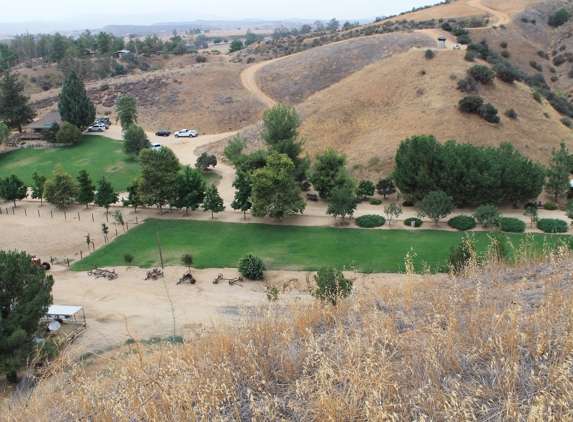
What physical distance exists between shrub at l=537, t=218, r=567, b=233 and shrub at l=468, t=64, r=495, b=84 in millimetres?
23551

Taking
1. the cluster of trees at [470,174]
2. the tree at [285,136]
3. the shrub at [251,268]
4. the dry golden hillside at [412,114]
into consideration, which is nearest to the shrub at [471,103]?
the dry golden hillside at [412,114]

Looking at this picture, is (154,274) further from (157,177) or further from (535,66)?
(535,66)

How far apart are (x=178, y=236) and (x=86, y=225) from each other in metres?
9.05

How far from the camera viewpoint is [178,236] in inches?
1458

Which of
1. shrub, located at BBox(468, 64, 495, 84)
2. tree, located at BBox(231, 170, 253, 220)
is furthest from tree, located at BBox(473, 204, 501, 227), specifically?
shrub, located at BBox(468, 64, 495, 84)

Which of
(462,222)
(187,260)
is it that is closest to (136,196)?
(187,260)

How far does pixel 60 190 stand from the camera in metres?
42.8

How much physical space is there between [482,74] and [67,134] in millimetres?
52497

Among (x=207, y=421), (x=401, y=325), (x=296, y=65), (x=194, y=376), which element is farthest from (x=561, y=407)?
(x=296, y=65)

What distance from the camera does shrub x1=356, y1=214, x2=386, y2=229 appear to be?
37.2 m

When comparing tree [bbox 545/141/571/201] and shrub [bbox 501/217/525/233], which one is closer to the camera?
shrub [bbox 501/217/525/233]

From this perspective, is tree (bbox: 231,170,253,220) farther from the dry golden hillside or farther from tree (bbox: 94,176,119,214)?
the dry golden hillside

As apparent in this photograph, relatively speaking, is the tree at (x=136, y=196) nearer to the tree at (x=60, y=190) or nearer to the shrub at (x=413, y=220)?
the tree at (x=60, y=190)

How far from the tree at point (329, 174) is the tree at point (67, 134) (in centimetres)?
3734
